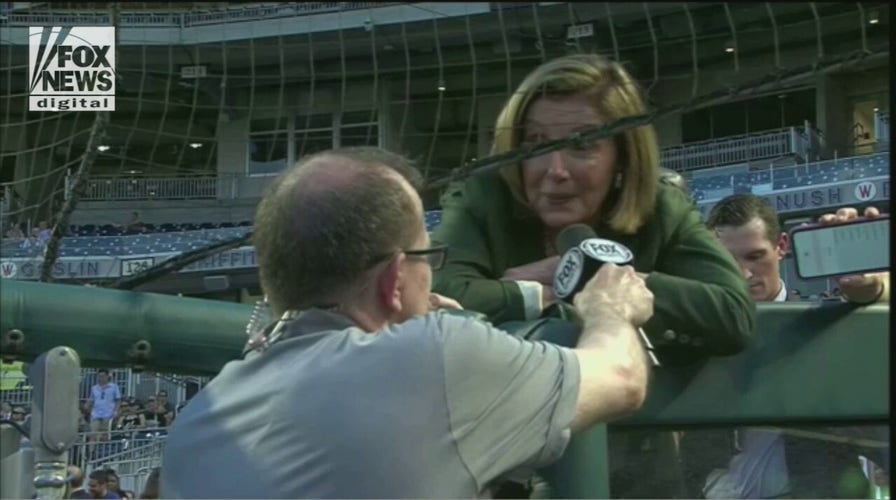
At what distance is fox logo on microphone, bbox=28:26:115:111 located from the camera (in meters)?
1.84

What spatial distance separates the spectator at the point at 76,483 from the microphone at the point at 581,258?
0.87 metres

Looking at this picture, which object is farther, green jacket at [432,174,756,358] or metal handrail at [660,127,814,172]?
metal handrail at [660,127,814,172]

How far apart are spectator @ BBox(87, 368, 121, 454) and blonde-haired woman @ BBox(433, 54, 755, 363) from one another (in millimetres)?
628

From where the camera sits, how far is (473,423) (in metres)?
1.44

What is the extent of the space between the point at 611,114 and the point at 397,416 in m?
0.54

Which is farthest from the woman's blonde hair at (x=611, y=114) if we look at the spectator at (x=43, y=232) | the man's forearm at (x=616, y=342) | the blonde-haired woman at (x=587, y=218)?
the spectator at (x=43, y=232)

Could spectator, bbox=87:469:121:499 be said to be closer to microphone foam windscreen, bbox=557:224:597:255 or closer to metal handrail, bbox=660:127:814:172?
microphone foam windscreen, bbox=557:224:597:255

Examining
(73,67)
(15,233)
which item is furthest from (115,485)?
(73,67)

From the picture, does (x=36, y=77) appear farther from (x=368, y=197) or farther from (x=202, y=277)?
(x=368, y=197)

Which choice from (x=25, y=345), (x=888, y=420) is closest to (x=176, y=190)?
(x=25, y=345)

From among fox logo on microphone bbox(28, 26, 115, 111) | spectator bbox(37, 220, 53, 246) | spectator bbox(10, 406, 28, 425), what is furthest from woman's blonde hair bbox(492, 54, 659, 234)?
spectator bbox(10, 406, 28, 425)

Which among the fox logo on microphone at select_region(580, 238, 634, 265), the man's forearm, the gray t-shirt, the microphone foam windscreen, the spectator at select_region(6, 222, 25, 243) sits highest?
the spectator at select_region(6, 222, 25, 243)

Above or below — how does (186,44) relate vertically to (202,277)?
above

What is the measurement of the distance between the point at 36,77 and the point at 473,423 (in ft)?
2.92
